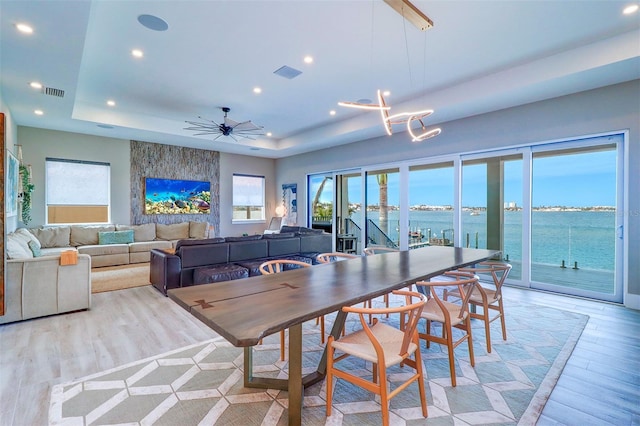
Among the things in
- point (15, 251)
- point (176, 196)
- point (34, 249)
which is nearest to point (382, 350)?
point (15, 251)

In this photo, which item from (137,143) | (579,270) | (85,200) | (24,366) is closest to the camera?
(24,366)

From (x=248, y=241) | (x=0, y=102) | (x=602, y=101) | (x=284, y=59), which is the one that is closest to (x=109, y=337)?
(x=248, y=241)

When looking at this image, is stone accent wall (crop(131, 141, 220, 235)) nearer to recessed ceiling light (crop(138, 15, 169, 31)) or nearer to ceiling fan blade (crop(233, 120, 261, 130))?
ceiling fan blade (crop(233, 120, 261, 130))

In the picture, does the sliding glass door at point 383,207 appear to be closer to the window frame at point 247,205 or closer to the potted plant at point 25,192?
the window frame at point 247,205

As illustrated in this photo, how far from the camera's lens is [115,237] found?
6746 millimetres

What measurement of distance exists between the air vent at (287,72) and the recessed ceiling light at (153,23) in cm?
151

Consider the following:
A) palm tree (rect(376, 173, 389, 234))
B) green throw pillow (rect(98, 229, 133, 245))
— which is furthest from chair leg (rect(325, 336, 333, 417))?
green throw pillow (rect(98, 229, 133, 245))

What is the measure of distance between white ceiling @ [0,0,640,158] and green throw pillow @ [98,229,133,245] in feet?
7.79

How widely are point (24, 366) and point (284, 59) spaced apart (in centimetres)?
418

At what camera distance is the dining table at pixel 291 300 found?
1453mm

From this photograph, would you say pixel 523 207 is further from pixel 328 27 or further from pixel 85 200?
pixel 85 200

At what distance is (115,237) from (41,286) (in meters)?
3.45

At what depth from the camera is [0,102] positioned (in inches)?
175

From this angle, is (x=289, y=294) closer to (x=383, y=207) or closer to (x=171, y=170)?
(x=383, y=207)
